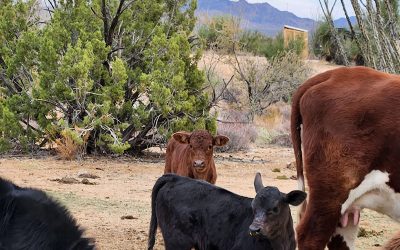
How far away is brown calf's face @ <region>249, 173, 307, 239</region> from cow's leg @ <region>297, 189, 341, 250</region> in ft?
0.60

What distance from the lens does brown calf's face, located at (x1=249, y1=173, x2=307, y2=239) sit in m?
5.65

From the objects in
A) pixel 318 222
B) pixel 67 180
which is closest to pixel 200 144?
pixel 67 180

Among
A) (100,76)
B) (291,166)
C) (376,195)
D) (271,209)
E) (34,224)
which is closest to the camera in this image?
(34,224)

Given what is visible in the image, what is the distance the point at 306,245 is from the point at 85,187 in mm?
6464

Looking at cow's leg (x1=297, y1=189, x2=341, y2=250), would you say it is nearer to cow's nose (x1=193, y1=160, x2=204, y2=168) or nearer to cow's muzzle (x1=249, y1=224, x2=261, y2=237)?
cow's muzzle (x1=249, y1=224, x2=261, y2=237)

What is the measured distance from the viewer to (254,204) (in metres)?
5.80

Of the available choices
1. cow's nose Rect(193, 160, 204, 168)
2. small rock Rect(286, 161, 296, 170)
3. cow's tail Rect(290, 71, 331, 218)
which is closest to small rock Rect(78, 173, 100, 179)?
cow's nose Rect(193, 160, 204, 168)

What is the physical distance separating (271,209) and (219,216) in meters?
0.71

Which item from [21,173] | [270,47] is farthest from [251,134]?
[270,47]

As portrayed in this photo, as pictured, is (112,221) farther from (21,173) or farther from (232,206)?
(21,173)

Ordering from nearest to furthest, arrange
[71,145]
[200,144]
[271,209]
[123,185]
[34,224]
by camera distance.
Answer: [34,224] → [271,209] → [200,144] → [123,185] → [71,145]

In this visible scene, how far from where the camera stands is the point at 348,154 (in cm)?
583

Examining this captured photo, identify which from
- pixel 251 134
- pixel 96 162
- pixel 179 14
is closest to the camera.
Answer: pixel 96 162

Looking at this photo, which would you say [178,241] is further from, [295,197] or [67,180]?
[67,180]
